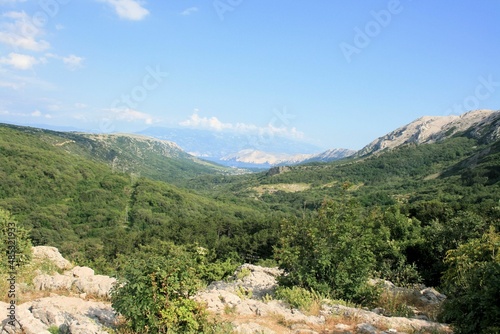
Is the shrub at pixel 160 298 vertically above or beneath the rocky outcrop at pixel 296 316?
above

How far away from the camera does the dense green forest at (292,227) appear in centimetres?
1592

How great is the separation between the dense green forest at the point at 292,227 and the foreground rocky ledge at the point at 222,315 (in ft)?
4.89

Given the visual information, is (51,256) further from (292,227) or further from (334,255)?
(334,255)

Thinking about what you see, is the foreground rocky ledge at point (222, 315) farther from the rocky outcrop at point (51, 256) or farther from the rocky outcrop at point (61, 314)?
the rocky outcrop at point (51, 256)

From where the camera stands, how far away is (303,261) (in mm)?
16812

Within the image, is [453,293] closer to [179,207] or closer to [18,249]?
[18,249]

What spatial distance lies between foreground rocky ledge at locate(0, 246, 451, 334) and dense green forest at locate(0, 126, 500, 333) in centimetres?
149

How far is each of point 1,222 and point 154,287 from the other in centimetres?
1300

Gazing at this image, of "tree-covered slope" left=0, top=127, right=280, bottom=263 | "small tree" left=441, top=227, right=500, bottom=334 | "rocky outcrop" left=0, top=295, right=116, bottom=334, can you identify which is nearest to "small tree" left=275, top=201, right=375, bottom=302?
"small tree" left=441, top=227, right=500, bottom=334

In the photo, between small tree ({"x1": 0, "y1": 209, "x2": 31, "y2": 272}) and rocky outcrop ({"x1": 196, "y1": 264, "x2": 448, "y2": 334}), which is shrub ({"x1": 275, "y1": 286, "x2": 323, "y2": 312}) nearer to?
rocky outcrop ({"x1": 196, "y1": 264, "x2": 448, "y2": 334})

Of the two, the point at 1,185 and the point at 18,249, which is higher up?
the point at 18,249

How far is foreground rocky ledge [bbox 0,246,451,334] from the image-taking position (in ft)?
31.4

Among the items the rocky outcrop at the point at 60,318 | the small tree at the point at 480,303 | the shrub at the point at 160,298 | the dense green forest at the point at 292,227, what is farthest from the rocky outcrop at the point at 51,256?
the small tree at the point at 480,303

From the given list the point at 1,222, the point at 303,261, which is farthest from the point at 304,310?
the point at 1,222
